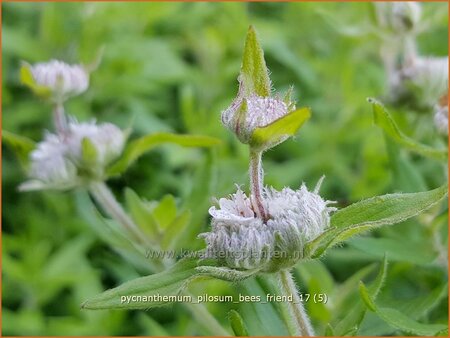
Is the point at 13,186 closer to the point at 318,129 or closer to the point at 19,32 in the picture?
the point at 19,32

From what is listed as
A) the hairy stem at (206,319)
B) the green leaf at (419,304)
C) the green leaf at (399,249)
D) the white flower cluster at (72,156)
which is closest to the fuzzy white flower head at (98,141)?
the white flower cluster at (72,156)

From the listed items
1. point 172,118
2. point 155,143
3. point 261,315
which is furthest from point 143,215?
point 172,118

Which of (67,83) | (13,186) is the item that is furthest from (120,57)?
(67,83)

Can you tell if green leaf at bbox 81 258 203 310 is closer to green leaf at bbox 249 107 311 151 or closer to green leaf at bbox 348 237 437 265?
green leaf at bbox 249 107 311 151

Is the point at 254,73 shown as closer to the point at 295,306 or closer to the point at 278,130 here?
the point at 278,130

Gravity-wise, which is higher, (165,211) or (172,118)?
(172,118)

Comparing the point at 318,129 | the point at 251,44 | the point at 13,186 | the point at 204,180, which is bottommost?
the point at 251,44

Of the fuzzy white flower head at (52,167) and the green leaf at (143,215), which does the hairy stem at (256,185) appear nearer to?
the green leaf at (143,215)
